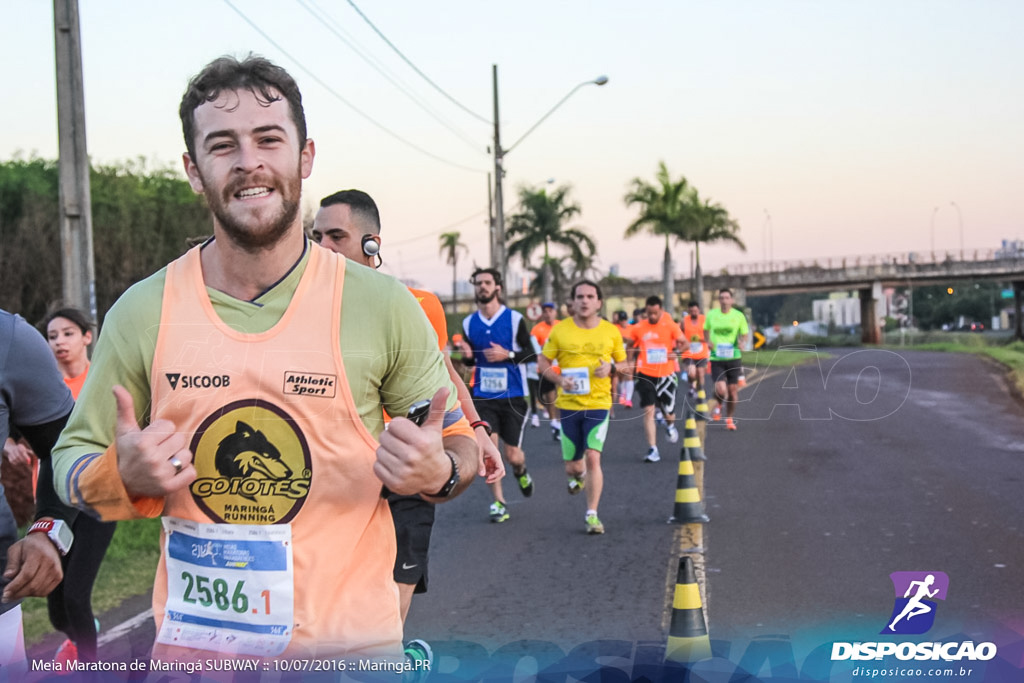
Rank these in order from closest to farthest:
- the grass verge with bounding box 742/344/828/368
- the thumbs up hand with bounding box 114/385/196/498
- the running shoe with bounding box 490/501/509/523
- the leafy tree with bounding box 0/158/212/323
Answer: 1. the thumbs up hand with bounding box 114/385/196/498
2. the grass verge with bounding box 742/344/828/368
3. the running shoe with bounding box 490/501/509/523
4. the leafy tree with bounding box 0/158/212/323

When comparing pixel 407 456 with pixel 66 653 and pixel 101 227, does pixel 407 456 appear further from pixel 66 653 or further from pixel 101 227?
pixel 101 227

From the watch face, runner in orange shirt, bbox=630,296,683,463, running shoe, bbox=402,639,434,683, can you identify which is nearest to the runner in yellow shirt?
runner in orange shirt, bbox=630,296,683,463

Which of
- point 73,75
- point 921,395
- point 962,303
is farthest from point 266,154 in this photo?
point 962,303

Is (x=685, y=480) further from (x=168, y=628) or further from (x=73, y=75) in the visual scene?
(x=168, y=628)

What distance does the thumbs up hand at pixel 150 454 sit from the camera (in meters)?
2.07

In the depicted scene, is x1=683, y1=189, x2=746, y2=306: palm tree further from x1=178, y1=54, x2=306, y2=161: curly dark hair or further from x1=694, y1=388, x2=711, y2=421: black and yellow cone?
x1=178, y1=54, x2=306, y2=161: curly dark hair

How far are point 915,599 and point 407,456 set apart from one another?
4041 millimetres

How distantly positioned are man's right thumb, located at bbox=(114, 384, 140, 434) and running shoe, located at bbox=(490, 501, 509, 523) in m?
7.77

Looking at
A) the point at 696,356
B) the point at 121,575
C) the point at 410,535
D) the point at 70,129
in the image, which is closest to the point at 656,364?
the point at 696,356

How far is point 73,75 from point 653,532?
6.38 metres

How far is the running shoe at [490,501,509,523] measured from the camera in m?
9.75

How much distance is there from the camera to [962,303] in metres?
118

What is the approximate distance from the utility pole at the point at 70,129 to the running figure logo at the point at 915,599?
23.3ft

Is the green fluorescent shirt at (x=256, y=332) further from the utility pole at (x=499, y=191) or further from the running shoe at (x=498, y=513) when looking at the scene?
the utility pole at (x=499, y=191)
